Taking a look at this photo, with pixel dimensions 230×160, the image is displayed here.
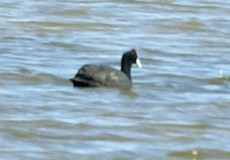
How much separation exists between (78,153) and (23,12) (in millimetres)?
10076

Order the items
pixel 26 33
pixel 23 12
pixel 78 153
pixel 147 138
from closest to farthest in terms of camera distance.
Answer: pixel 78 153 < pixel 147 138 < pixel 26 33 < pixel 23 12

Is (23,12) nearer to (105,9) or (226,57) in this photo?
(105,9)

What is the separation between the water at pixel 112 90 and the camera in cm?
1273

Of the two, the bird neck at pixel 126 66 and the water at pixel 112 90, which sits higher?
the bird neck at pixel 126 66

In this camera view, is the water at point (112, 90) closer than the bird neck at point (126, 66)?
Yes

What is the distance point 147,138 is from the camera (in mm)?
13102

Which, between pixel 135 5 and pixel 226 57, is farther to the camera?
pixel 135 5

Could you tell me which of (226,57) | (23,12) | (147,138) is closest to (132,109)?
(147,138)

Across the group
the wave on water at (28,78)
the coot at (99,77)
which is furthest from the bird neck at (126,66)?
the wave on water at (28,78)

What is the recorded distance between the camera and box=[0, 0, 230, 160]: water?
41.8 ft

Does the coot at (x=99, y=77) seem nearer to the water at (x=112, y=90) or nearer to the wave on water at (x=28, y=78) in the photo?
the water at (x=112, y=90)

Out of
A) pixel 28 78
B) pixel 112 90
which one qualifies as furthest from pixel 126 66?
pixel 28 78

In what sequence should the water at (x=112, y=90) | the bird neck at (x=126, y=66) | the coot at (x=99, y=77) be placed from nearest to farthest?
the water at (x=112, y=90)
the coot at (x=99, y=77)
the bird neck at (x=126, y=66)

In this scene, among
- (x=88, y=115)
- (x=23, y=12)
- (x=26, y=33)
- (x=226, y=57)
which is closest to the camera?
(x=88, y=115)
